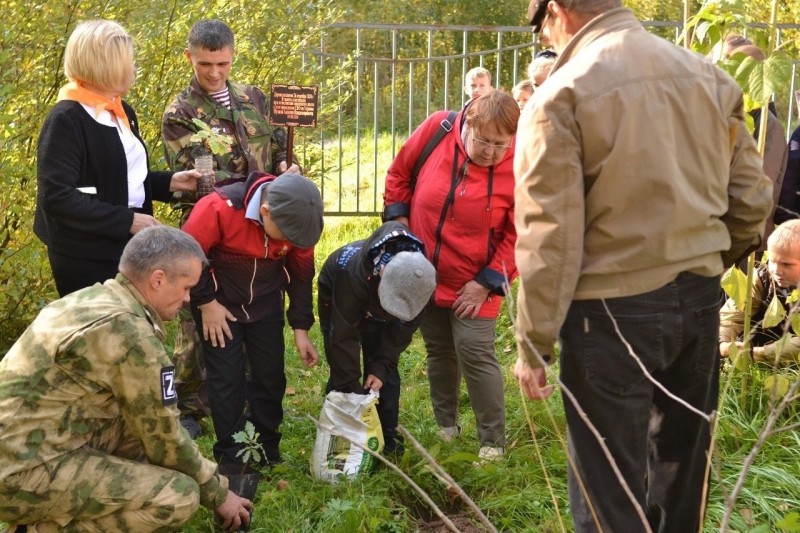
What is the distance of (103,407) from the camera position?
3.26m

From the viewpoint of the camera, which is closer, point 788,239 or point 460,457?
point 460,457

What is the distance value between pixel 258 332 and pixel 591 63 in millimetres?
2247

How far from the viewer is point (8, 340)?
5660mm

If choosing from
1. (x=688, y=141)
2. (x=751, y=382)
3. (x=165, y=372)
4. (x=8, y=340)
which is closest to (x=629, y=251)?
(x=688, y=141)

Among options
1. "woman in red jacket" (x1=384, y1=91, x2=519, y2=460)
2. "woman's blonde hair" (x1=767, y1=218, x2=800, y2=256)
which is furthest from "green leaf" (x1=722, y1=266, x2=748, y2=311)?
"woman in red jacket" (x1=384, y1=91, x2=519, y2=460)

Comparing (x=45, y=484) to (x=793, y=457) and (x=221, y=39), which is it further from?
(x=793, y=457)

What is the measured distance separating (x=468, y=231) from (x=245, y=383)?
4.09ft

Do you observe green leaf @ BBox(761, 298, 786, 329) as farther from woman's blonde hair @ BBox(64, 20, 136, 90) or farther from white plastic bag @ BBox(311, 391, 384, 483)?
woman's blonde hair @ BBox(64, 20, 136, 90)

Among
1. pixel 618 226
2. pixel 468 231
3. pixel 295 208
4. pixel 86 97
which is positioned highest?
pixel 86 97

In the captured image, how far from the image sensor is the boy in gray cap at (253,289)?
3996mm

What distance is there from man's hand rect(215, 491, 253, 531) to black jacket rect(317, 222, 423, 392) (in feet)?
2.69

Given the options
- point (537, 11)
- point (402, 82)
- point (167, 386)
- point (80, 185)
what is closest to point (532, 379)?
point (537, 11)

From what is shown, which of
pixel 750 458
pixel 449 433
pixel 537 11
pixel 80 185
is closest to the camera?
pixel 750 458

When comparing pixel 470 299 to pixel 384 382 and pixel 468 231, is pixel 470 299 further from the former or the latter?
pixel 384 382
